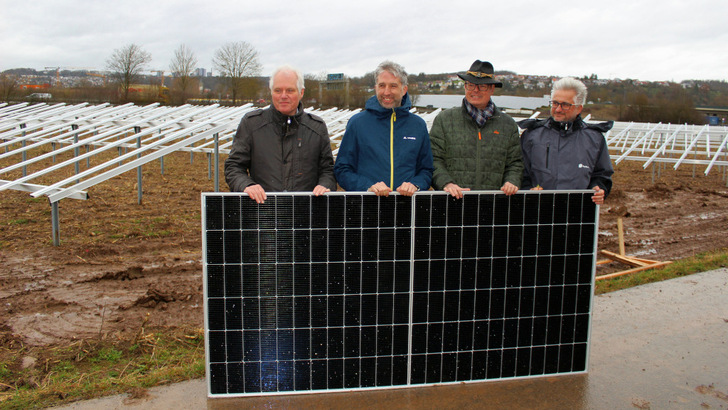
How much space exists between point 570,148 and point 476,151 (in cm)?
71

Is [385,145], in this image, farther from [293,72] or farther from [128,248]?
Answer: [128,248]

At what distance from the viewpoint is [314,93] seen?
39000 mm

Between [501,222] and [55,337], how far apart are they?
3.76 m

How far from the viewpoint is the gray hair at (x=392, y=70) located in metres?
3.47

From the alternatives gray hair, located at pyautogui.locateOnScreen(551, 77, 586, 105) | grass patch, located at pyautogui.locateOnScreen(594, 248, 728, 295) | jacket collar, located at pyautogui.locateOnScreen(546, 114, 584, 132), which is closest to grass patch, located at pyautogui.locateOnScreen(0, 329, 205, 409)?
jacket collar, located at pyautogui.locateOnScreen(546, 114, 584, 132)

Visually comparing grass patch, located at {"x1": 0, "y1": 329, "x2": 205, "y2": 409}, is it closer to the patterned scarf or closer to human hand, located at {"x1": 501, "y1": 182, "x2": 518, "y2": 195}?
human hand, located at {"x1": 501, "y1": 182, "x2": 518, "y2": 195}

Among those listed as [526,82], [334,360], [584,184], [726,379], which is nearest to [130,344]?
[334,360]

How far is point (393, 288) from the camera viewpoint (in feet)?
11.1

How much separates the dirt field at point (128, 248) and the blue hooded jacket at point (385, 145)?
7.65 feet

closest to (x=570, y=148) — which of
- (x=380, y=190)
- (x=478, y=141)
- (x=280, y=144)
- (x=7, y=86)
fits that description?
(x=478, y=141)

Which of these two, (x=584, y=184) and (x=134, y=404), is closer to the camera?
(x=134, y=404)

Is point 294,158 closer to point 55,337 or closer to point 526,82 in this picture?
point 55,337

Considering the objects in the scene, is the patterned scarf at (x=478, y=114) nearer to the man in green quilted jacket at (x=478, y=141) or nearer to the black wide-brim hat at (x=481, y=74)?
the man in green quilted jacket at (x=478, y=141)

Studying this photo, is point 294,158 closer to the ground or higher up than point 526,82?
closer to the ground
